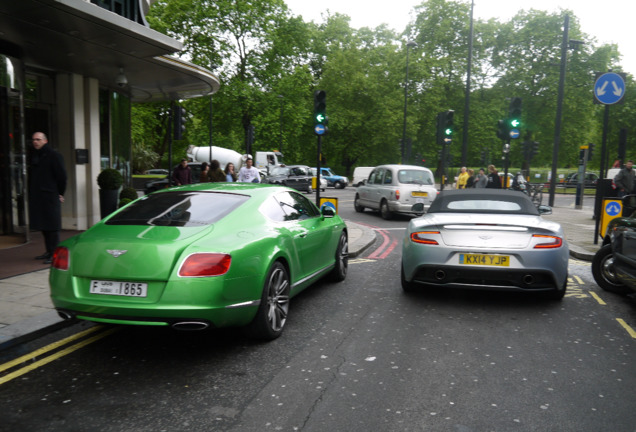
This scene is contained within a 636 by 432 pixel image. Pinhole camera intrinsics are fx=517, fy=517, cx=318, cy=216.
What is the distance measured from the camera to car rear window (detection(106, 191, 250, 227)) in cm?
450

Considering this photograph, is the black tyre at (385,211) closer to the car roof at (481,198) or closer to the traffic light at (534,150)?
the car roof at (481,198)

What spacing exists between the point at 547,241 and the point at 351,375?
3002 millimetres

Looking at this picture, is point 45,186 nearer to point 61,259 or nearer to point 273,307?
point 61,259

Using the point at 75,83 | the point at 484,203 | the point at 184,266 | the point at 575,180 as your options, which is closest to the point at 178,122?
the point at 75,83

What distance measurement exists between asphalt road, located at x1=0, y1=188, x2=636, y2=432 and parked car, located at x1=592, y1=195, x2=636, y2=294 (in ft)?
1.60

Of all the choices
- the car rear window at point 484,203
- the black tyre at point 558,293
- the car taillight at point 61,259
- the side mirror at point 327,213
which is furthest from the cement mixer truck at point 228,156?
the car taillight at point 61,259

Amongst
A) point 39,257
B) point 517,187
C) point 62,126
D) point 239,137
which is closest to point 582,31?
point 517,187

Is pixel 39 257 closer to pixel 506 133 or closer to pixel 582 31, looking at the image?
pixel 506 133

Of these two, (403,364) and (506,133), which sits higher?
(506,133)

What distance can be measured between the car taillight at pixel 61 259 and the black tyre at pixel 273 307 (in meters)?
1.55

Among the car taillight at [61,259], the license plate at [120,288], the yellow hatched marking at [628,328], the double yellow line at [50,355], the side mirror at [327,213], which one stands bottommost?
the double yellow line at [50,355]

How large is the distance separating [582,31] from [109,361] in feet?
155

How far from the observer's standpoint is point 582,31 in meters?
41.9

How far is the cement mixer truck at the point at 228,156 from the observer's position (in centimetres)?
3545
